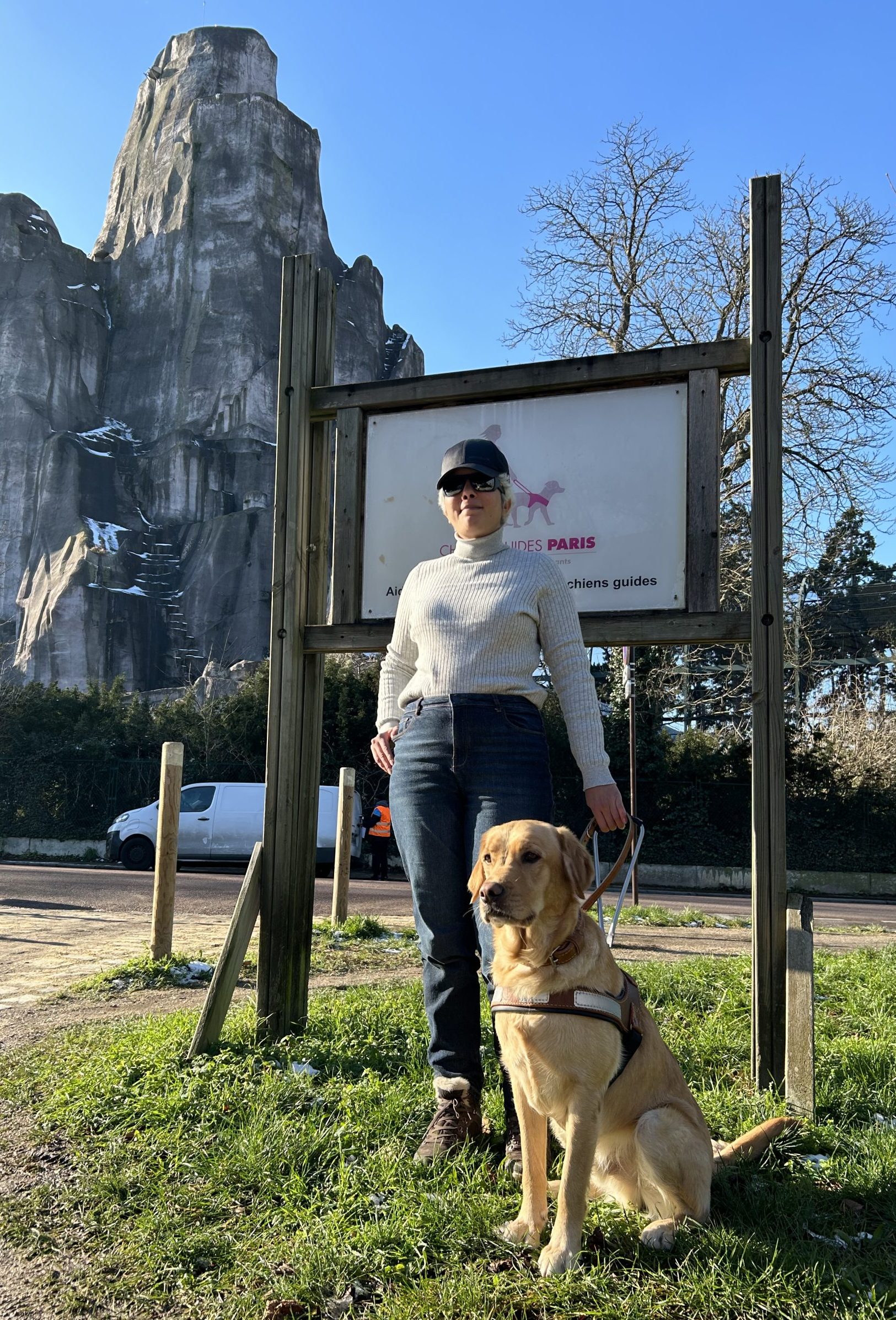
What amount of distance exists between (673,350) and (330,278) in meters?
1.89

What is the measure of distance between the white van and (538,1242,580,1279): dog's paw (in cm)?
1673

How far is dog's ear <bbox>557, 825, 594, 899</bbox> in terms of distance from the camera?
112 inches

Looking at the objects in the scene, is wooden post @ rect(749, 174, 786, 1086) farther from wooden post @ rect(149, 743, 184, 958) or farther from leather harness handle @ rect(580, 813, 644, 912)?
wooden post @ rect(149, 743, 184, 958)

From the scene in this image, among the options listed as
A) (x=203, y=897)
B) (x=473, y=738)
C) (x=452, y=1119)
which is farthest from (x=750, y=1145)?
(x=203, y=897)

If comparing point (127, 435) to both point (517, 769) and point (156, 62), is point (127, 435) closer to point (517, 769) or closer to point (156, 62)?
point (156, 62)

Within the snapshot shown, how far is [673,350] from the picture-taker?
13.8 feet

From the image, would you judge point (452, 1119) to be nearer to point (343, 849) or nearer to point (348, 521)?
point (348, 521)

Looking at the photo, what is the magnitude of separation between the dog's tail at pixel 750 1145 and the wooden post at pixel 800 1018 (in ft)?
1.04

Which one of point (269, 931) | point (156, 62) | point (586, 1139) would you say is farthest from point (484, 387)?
point (156, 62)

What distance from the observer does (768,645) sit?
12.9ft

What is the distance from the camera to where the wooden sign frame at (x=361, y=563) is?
388cm

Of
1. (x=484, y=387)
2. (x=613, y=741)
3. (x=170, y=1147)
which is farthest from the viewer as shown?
(x=613, y=741)

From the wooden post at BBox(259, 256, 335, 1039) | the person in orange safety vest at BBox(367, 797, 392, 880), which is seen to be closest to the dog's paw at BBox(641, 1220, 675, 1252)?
the wooden post at BBox(259, 256, 335, 1039)

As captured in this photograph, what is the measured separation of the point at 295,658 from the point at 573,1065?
261 centimetres
